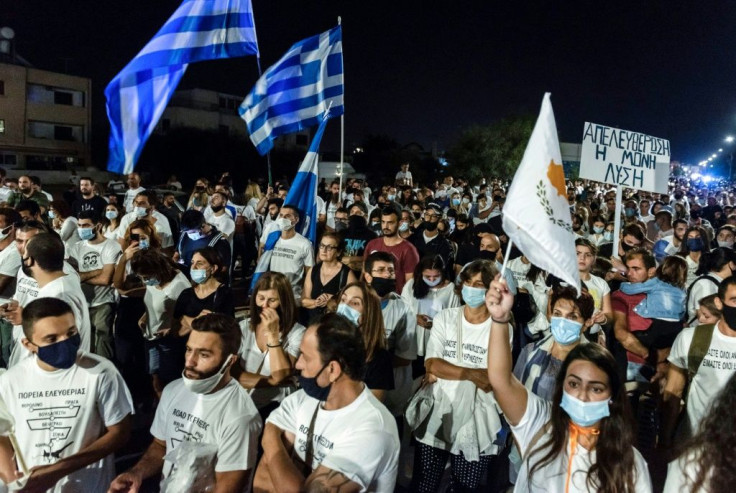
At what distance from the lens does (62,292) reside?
438 centimetres

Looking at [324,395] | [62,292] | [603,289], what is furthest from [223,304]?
[603,289]

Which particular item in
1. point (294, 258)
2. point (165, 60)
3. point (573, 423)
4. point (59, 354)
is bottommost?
point (573, 423)

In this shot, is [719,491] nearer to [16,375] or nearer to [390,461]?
[390,461]

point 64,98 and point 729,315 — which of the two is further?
point 64,98

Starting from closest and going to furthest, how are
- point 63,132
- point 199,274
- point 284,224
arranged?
point 199,274 < point 284,224 < point 63,132

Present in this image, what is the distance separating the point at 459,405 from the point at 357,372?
50.5 inches

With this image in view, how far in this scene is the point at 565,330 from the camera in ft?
12.6

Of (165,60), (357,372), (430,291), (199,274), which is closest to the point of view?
(357,372)

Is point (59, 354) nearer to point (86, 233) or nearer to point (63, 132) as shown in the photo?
point (86, 233)

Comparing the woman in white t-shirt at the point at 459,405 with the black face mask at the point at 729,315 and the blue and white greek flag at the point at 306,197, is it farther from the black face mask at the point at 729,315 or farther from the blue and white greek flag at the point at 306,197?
the blue and white greek flag at the point at 306,197

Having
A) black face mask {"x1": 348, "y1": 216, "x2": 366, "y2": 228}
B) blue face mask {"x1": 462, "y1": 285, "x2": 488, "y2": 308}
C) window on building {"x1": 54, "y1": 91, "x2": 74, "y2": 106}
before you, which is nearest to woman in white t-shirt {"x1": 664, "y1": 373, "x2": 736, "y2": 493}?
blue face mask {"x1": 462, "y1": 285, "x2": 488, "y2": 308}

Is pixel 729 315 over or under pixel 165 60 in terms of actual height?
under

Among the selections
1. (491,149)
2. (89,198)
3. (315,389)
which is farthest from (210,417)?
(491,149)

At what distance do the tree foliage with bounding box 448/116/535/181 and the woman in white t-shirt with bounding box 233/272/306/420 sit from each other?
47258 millimetres
